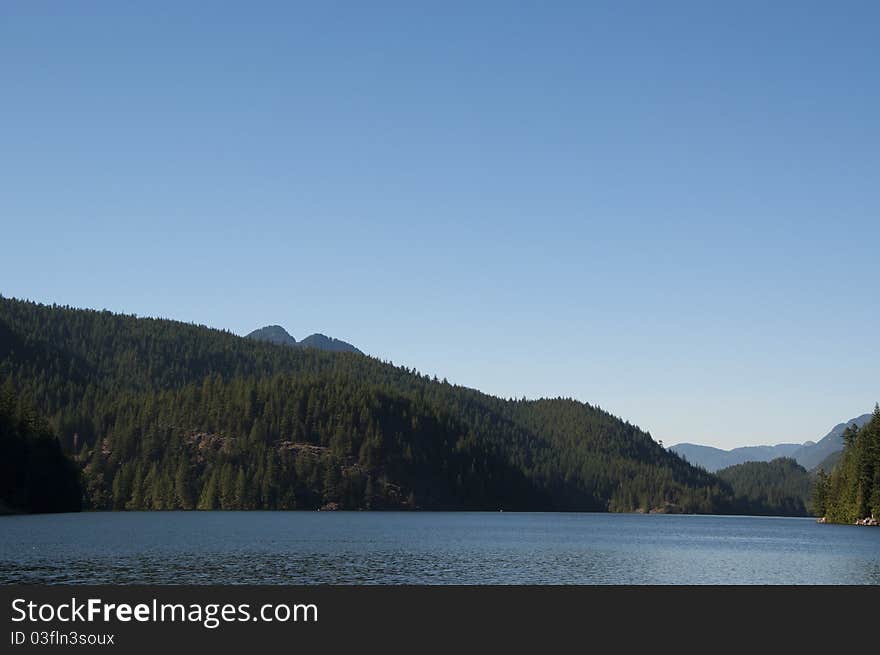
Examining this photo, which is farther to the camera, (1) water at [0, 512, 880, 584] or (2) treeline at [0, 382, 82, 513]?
(2) treeline at [0, 382, 82, 513]

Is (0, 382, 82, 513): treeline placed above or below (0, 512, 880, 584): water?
above

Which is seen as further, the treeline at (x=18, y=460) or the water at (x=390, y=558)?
the treeline at (x=18, y=460)

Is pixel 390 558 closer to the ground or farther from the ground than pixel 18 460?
closer to the ground

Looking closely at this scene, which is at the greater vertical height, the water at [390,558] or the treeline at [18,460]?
the treeline at [18,460]

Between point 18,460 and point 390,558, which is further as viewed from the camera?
point 18,460

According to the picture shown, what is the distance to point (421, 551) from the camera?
122500 millimetres
